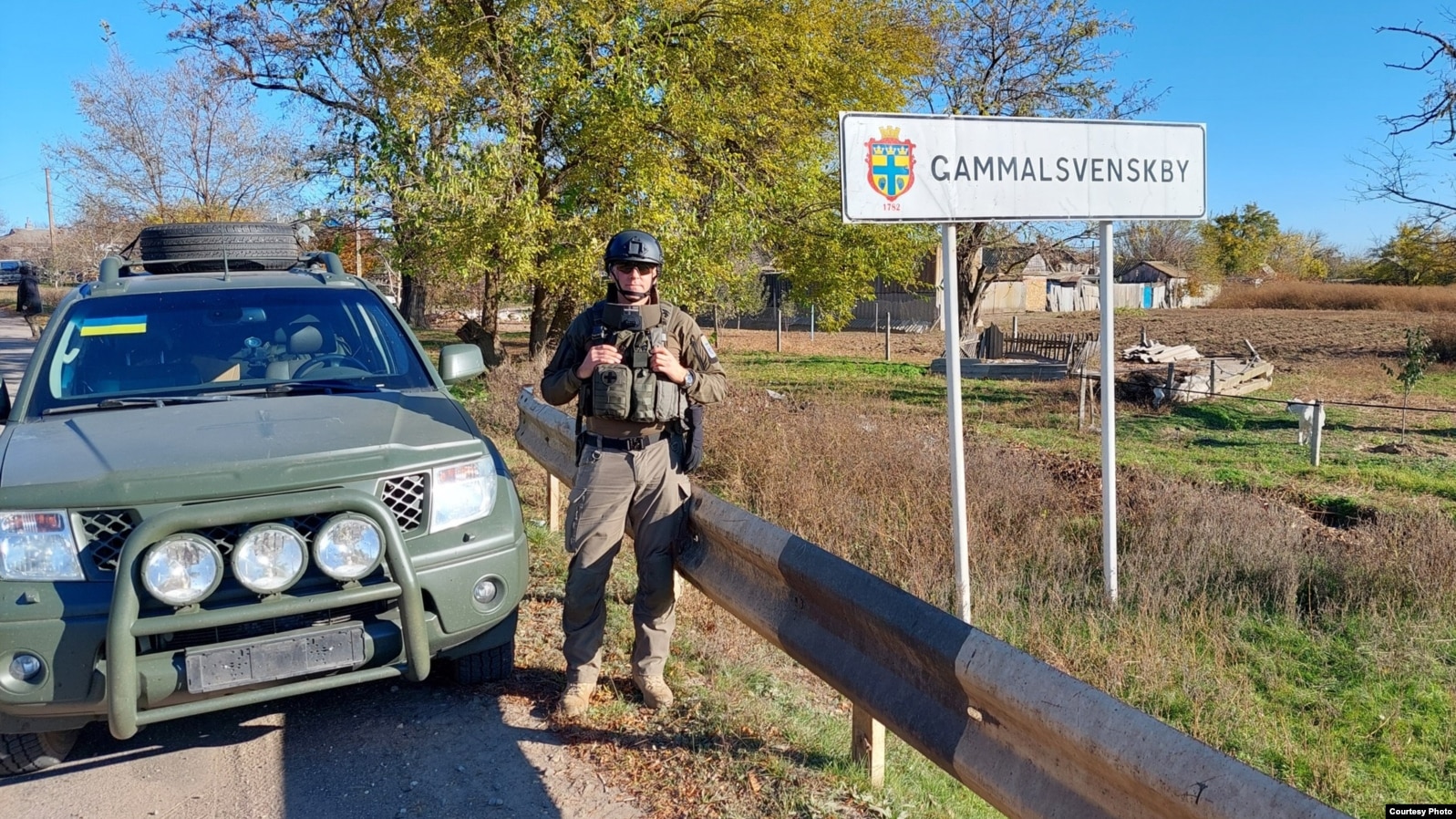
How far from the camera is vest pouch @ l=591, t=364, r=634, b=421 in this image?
3752 mm

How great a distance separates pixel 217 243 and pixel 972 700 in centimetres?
688

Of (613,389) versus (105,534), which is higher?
(613,389)

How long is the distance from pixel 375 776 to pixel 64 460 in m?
1.51

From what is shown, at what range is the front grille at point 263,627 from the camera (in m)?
3.23

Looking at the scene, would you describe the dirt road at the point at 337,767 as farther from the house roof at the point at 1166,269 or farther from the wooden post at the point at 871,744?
the house roof at the point at 1166,269

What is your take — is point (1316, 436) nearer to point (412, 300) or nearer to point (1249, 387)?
point (1249, 387)

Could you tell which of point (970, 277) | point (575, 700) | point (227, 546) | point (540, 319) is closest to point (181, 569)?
point (227, 546)

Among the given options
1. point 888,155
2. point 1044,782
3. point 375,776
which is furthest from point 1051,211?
point 375,776

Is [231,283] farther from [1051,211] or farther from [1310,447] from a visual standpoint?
[1310,447]

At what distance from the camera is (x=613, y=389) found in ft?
12.3

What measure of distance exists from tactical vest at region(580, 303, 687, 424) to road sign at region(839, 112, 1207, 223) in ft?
4.13

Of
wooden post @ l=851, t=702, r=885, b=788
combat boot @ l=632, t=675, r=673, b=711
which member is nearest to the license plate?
combat boot @ l=632, t=675, r=673, b=711

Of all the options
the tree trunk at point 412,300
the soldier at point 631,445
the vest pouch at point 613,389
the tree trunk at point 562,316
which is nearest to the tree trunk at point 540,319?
the tree trunk at point 562,316

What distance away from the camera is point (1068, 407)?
17.8m
